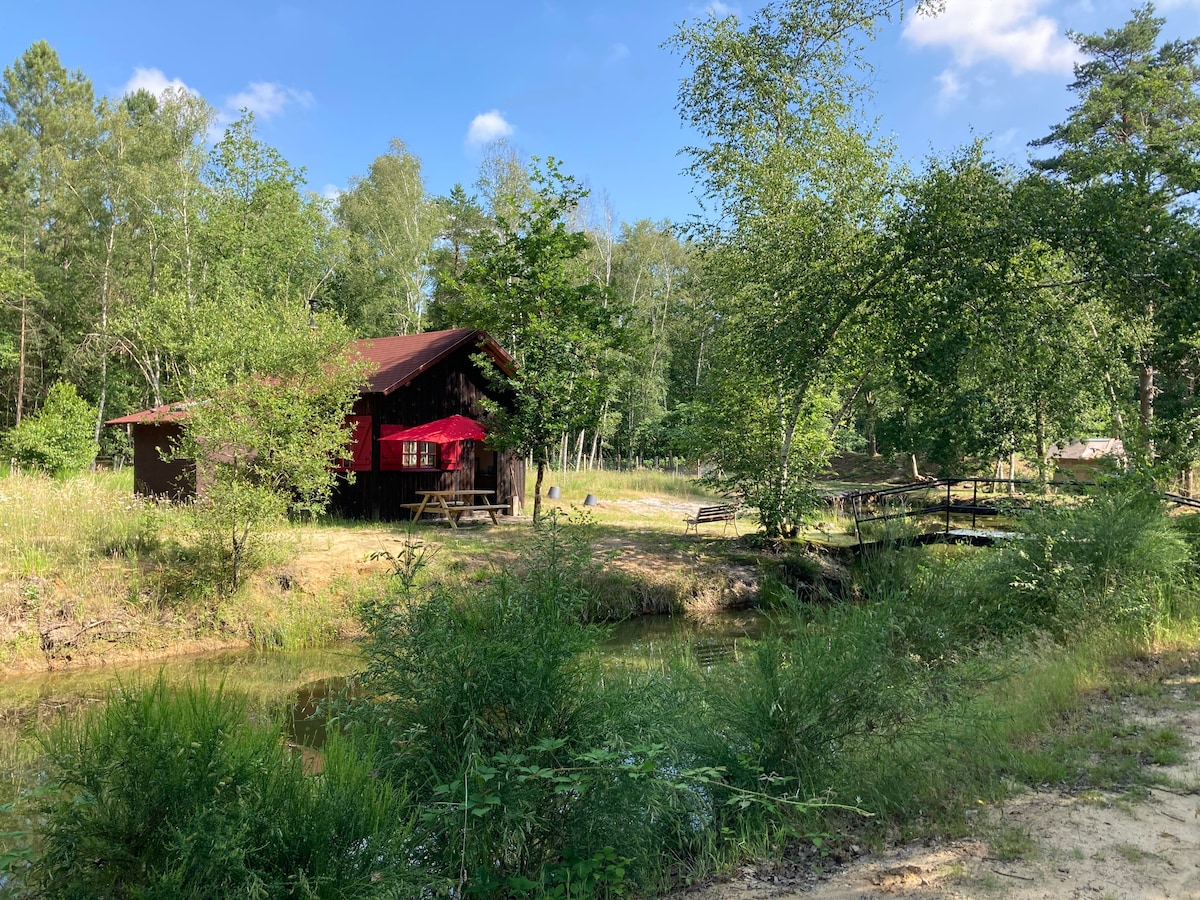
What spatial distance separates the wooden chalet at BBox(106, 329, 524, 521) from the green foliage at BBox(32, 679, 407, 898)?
13.2 m

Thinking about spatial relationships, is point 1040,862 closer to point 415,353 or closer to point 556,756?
point 556,756

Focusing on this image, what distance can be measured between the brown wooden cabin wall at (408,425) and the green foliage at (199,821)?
45.2ft

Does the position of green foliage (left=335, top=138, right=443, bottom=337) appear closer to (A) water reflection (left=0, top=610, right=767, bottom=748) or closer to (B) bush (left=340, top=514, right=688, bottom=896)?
(A) water reflection (left=0, top=610, right=767, bottom=748)

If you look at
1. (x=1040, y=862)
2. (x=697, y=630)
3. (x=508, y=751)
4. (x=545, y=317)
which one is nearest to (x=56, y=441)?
(x=545, y=317)

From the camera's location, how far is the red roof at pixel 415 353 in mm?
16438

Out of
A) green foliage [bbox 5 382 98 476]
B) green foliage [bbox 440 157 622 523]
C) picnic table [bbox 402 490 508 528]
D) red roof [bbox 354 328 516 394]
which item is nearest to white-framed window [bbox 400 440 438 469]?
picnic table [bbox 402 490 508 528]

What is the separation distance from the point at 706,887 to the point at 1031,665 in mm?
4255

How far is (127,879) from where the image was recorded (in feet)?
9.52

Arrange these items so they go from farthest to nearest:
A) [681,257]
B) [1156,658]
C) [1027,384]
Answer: [681,257] → [1027,384] → [1156,658]

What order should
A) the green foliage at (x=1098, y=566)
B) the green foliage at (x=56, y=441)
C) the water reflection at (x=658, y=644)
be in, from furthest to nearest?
1. the green foliage at (x=56, y=441)
2. the green foliage at (x=1098, y=566)
3. the water reflection at (x=658, y=644)

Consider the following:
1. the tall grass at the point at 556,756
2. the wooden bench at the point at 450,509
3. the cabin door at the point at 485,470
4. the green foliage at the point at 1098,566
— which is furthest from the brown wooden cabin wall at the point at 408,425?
the tall grass at the point at 556,756

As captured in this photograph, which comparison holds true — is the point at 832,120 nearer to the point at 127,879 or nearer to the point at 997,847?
the point at 997,847

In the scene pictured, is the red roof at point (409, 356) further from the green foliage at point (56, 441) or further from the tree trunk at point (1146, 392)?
the tree trunk at point (1146, 392)

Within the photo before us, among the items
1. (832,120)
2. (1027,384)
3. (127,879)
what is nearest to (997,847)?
(127,879)
